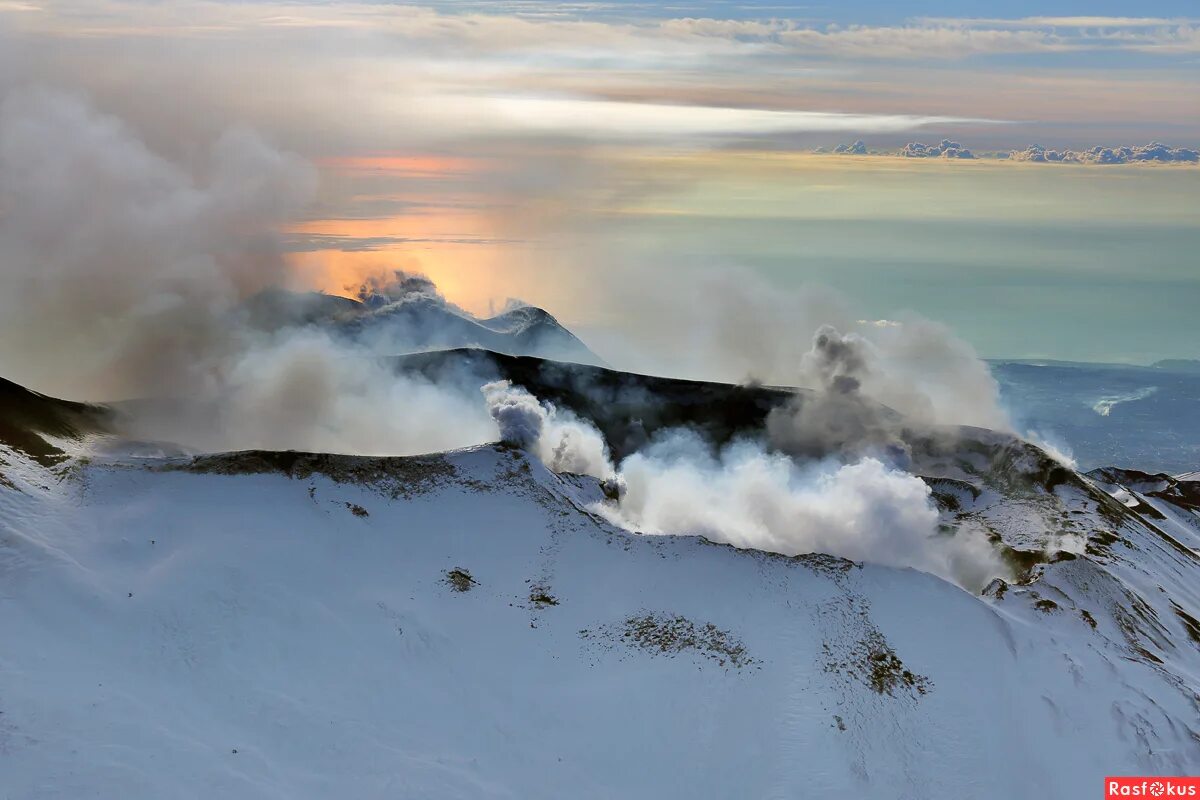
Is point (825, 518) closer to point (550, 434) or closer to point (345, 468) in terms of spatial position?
point (550, 434)

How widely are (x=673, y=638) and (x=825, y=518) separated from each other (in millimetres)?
29415

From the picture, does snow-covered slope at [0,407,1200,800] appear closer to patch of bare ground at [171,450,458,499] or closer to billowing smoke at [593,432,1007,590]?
patch of bare ground at [171,450,458,499]

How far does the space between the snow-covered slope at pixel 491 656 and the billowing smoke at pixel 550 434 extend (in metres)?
12.0

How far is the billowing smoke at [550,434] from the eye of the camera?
3974 inches

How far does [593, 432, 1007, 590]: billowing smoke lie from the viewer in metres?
94.1

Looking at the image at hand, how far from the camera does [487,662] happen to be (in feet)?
224

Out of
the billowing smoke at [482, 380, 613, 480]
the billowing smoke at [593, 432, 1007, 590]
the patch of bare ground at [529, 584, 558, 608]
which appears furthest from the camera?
the billowing smoke at [482, 380, 613, 480]

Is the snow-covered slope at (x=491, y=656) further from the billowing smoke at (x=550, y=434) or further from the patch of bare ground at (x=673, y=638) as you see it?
the billowing smoke at (x=550, y=434)

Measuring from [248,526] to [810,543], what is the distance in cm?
5225

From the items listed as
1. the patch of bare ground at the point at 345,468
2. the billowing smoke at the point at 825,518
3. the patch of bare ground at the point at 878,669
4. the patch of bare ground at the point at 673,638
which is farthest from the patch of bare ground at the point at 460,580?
the patch of bare ground at the point at 878,669

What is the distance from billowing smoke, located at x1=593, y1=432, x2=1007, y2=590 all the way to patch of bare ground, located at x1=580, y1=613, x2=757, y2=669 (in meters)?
16.7

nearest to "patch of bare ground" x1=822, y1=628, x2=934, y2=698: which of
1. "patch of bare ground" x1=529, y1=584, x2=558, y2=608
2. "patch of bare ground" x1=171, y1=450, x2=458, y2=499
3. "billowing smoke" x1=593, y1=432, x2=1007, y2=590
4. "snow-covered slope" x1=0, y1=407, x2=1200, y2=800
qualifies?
"snow-covered slope" x1=0, y1=407, x2=1200, y2=800

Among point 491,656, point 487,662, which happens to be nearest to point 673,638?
point 491,656

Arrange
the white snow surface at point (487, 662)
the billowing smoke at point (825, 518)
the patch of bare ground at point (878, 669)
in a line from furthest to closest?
the billowing smoke at point (825, 518) → the patch of bare ground at point (878, 669) → the white snow surface at point (487, 662)
